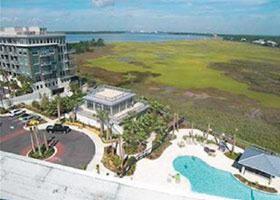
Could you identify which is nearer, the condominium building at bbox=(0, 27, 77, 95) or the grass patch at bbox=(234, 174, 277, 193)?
the grass patch at bbox=(234, 174, 277, 193)

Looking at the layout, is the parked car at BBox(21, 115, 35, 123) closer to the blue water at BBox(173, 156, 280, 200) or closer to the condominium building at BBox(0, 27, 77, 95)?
the condominium building at BBox(0, 27, 77, 95)

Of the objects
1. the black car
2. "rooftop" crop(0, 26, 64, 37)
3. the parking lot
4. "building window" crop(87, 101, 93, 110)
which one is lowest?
the parking lot

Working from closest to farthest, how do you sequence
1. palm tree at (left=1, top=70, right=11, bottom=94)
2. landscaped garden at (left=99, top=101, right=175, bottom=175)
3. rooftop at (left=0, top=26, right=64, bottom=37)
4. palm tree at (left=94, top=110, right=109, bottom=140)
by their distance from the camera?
landscaped garden at (left=99, top=101, right=175, bottom=175) → palm tree at (left=94, top=110, right=109, bottom=140) → palm tree at (left=1, top=70, right=11, bottom=94) → rooftop at (left=0, top=26, right=64, bottom=37)

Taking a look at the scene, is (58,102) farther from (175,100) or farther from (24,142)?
(175,100)

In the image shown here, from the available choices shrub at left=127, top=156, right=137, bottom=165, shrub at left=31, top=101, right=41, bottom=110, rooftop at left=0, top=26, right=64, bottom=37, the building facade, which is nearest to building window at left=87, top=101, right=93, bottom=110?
the building facade

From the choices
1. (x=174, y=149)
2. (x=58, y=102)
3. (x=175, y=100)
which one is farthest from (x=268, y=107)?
(x=58, y=102)

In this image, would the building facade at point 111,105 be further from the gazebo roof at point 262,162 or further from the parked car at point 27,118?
the gazebo roof at point 262,162

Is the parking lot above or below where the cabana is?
below
